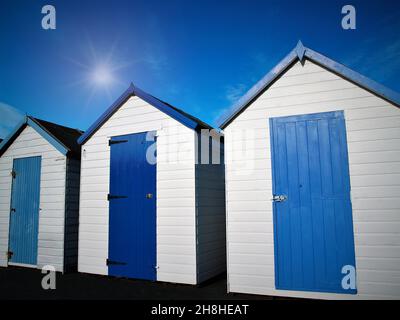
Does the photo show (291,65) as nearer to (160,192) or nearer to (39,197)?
(160,192)

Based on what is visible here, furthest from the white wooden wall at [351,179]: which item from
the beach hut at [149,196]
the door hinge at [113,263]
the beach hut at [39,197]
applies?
the beach hut at [39,197]

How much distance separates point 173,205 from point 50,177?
380 cm

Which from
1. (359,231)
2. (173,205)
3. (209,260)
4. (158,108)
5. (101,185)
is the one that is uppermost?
(158,108)

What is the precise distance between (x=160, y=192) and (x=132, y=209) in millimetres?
822

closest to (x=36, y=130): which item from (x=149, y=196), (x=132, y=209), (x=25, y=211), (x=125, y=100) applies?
(x=25, y=211)

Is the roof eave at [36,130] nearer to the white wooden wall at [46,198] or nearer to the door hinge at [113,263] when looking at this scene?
the white wooden wall at [46,198]

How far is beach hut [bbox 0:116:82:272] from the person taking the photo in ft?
25.2

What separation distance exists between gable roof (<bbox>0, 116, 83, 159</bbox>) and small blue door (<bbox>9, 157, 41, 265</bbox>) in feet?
2.40

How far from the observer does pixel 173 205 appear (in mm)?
6324

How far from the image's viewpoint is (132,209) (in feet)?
22.2

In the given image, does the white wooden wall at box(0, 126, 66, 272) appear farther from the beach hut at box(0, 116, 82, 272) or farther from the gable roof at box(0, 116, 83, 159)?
the gable roof at box(0, 116, 83, 159)
